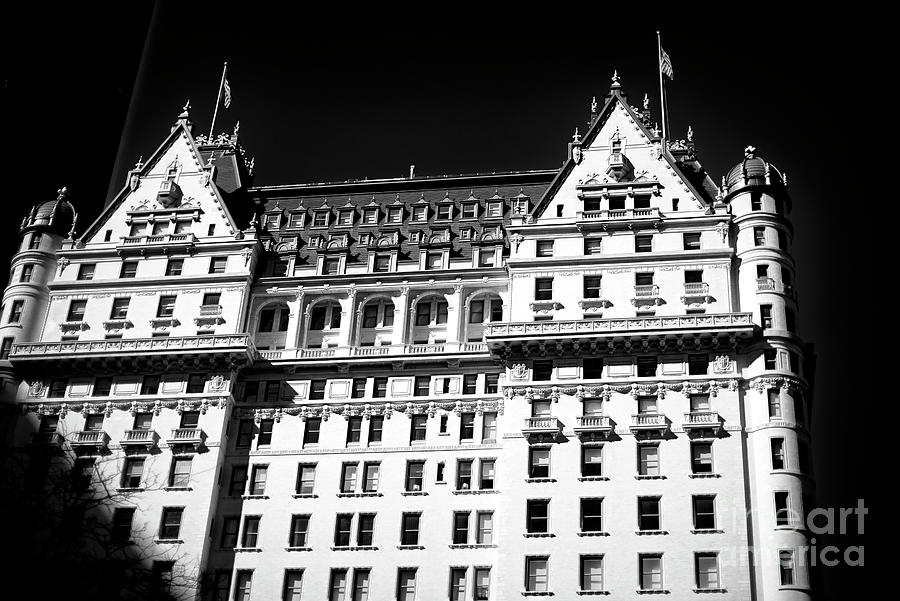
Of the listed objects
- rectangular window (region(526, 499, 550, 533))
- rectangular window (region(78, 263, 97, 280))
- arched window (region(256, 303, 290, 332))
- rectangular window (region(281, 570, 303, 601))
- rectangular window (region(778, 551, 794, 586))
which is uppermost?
rectangular window (region(78, 263, 97, 280))

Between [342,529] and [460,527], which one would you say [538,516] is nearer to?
[460,527]

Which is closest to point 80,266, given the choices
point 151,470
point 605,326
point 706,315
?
point 151,470

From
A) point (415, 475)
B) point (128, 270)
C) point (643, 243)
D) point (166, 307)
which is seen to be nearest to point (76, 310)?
point (128, 270)

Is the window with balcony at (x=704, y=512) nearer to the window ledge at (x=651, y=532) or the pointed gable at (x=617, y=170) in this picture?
the window ledge at (x=651, y=532)

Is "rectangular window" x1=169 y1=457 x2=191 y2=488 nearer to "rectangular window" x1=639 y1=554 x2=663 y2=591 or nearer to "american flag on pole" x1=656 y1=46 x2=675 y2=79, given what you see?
"rectangular window" x1=639 y1=554 x2=663 y2=591

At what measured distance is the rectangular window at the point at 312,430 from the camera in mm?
85750

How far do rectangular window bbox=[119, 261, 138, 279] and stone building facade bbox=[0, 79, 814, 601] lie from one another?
0.12 metres

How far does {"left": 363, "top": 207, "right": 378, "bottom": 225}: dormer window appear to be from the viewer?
99062 millimetres

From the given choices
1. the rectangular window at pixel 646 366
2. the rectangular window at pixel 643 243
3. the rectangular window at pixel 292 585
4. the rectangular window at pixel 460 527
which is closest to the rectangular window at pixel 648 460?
the rectangular window at pixel 646 366

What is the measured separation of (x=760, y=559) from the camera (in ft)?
245

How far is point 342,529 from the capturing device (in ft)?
268

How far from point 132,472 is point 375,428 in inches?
658

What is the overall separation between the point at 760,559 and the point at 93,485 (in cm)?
4379

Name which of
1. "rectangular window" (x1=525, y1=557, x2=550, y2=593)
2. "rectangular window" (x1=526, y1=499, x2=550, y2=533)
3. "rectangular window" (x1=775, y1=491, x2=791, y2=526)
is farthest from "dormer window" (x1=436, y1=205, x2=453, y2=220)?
"rectangular window" (x1=775, y1=491, x2=791, y2=526)
